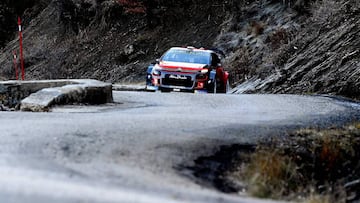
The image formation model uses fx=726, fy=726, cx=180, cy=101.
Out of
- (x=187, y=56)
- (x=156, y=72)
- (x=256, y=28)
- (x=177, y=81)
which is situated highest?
(x=256, y=28)

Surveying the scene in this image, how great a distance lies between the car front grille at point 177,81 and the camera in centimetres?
1994

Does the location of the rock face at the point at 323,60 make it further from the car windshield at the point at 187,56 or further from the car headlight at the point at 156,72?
the car headlight at the point at 156,72

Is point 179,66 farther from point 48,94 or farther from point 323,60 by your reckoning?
point 48,94

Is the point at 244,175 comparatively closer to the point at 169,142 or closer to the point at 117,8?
the point at 169,142

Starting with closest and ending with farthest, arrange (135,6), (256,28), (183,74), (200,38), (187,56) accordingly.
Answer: (183,74) < (187,56) < (256,28) < (200,38) < (135,6)

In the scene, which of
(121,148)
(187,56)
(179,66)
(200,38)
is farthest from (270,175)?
(200,38)

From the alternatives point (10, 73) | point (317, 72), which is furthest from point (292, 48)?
point (10, 73)

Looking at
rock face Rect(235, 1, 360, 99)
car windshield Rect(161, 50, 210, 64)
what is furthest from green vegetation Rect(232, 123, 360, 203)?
car windshield Rect(161, 50, 210, 64)

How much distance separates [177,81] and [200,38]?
13.4 m

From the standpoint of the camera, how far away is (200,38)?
33156mm

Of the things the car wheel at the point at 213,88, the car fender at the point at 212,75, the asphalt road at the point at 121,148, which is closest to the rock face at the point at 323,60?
the car wheel at the point at 213,88

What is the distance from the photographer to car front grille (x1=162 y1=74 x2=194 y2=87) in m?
19.9

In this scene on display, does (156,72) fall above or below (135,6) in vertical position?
below

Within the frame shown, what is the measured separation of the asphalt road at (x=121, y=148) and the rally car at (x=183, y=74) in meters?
6.64
